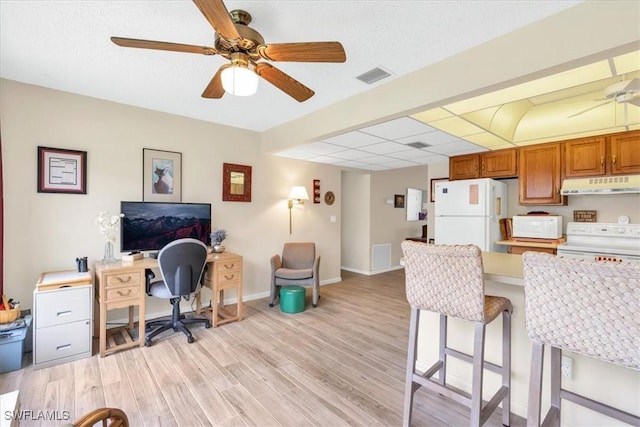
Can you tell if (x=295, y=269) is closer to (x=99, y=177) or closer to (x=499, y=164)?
(x=99, y=177)

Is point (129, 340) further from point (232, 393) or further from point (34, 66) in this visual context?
point (34, 66)

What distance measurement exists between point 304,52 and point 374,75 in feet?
3.52

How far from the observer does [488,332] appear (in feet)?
6.30

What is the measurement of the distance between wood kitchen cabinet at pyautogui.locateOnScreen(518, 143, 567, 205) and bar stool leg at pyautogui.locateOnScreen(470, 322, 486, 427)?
129 inches

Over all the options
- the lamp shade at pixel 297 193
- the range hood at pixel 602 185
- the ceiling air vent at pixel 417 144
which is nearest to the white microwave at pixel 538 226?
the range hood at pixel 602 185

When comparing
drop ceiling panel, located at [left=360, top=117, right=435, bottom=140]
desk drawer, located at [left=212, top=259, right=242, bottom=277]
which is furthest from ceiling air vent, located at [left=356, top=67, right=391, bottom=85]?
desk drawer, located at [left=212, top=259, right=242, bottom=277]

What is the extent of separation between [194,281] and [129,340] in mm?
875

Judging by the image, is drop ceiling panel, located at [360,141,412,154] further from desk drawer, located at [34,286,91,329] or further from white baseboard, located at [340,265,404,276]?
desk drawer, located at [34,286,91,329]

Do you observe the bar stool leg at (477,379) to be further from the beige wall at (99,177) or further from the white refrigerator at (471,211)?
the beige wall at (99,177)

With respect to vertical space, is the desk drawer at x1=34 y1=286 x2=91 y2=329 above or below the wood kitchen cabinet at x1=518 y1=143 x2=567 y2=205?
below

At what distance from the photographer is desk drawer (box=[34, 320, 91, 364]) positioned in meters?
2.37

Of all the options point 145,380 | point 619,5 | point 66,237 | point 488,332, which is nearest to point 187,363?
point 145,380

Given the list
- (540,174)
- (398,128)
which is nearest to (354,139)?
(398,128)

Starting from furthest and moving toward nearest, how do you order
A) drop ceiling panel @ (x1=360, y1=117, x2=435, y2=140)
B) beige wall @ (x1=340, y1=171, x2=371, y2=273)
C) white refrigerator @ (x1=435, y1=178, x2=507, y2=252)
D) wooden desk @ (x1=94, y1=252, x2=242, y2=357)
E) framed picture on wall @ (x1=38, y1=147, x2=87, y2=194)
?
beige wall @ (x1=340, y1=171, x2=371, y2=273), white refrigerator @ (x1=435, y1=178, x2=507, y2=252), drop ceiling panel @ (x1=360, y1=117, x2=435, y2=140), framed picture on wall @ (x1=38, y1=147, x2=87, y2=194), wooden desk @ (x1=94, y1=252, x2=242, y2=357)
